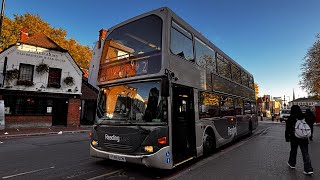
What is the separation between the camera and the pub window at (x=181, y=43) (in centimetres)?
659

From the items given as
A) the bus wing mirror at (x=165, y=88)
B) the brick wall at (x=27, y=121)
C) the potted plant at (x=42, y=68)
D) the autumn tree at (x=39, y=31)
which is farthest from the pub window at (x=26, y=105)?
the bus wing mirror at (x=165, y=88)

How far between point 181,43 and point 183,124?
2487 millimetres

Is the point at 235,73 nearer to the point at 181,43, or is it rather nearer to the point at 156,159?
the point at 181,43

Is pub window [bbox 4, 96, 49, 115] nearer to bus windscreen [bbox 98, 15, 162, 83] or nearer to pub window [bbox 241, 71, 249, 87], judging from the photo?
bus windscreen [bbox 98, 15, 162, 83]

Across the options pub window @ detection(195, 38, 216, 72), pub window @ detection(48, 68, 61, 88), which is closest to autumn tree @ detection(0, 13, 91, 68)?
pub window @ detection(48, 68, 61, 88)

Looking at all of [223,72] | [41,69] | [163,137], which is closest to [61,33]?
[41,69]

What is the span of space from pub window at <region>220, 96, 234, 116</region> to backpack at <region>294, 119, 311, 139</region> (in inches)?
131

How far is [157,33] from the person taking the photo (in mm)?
6367

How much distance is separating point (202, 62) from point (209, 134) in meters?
2.64

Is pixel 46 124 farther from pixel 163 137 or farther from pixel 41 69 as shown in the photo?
pixel 163 137

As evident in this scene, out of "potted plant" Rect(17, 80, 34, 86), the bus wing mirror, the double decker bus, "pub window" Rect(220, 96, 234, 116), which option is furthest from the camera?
"potted plant" Rect(17, 80, 34, 86)

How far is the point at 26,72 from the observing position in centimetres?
2077

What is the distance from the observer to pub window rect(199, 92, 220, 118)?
25.0 ft

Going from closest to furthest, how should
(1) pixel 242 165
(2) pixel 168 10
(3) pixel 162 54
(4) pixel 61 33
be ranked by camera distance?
(3) pixel 162 54 → (2) pixel 168 10 → (1) pixel 242 165 → (4) pixel 61 33
